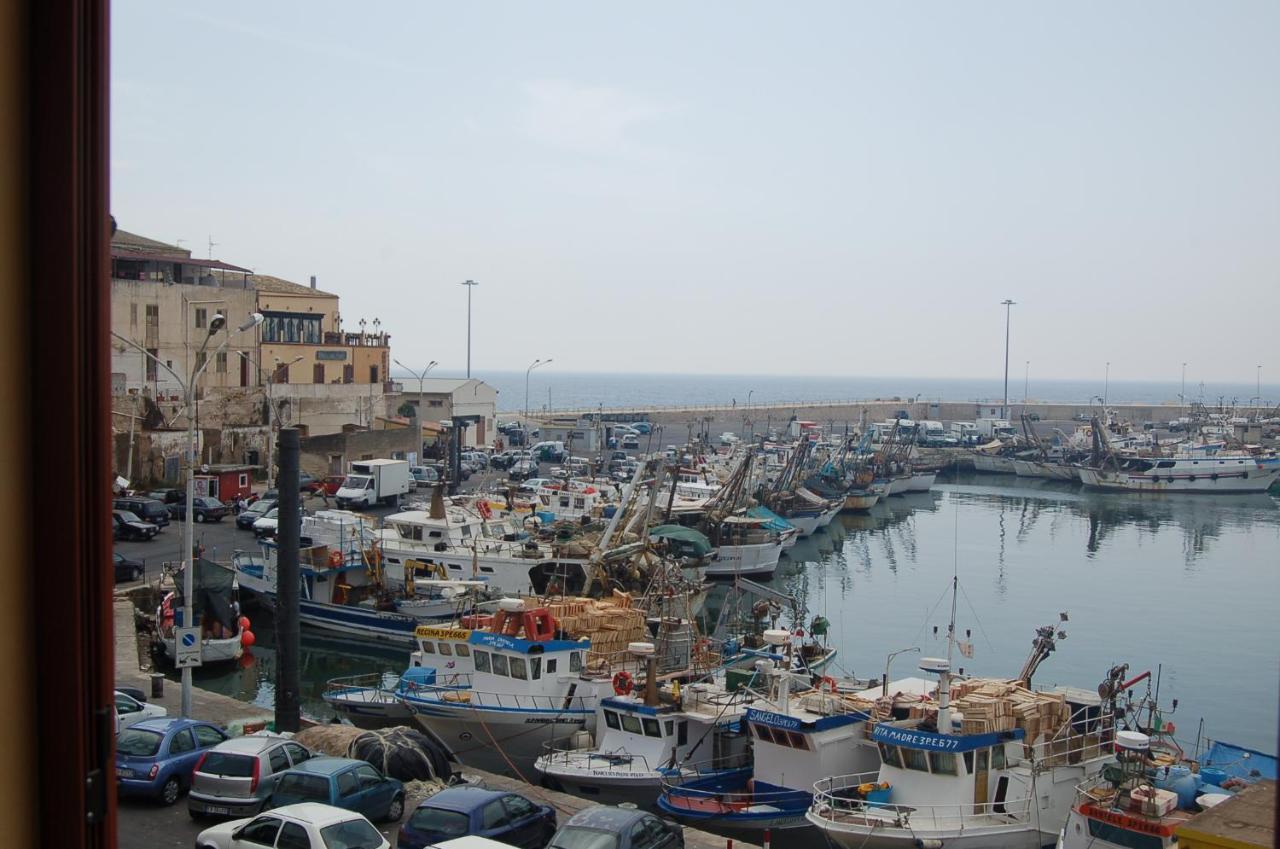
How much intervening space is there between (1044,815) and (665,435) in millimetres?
61680

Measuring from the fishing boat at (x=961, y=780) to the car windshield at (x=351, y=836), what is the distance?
5.01 metres

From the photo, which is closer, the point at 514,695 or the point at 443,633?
the point at 514,695

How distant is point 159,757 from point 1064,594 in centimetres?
2569

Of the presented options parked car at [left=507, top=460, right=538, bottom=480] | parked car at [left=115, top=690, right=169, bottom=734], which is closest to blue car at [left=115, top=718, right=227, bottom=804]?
parked car at [left=115, top=690, right=169, bottom=734]

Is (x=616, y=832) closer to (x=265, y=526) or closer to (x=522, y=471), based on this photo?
(x=265, y=526)

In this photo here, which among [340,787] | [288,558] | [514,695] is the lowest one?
[514,695]

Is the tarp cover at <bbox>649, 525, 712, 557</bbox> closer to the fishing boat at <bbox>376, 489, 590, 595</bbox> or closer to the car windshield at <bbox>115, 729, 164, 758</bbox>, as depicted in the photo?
the fishing boat at <bbox>376, 489, 590, 595</bbox>

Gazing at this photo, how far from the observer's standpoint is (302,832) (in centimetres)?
838

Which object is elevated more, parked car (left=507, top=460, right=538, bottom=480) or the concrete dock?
parked car (left=507, top=460, right=538, bottom=480)

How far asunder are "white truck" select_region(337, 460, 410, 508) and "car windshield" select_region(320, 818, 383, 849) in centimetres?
2522

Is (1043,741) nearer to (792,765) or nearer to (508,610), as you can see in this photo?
(792,765)

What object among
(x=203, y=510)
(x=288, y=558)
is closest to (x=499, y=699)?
(x=288, y=558)

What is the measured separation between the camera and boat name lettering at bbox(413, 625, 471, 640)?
54.0 feet

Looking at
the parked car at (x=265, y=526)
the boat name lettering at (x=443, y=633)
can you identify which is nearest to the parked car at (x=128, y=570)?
the parked car at (x=265, y=526)
